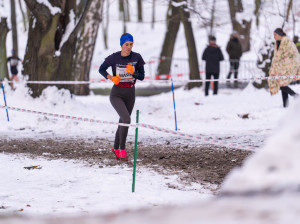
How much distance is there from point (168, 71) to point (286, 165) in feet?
73.2

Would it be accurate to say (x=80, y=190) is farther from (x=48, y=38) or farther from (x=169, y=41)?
(x=169, y=41)

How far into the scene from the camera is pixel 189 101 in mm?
15164

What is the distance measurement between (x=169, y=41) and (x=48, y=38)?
10136 millimetres

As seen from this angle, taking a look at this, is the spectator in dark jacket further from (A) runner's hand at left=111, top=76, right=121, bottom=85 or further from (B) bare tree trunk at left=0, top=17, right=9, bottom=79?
(A) runner's hand at left=111, top=76, right=121, bottom=85

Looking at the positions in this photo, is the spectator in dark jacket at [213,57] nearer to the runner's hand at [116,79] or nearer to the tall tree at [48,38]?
the tall tree at [48,38]

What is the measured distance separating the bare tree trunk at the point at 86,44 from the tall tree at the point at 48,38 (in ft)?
11.9

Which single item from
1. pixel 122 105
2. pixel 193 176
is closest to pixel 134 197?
pixel 193 176

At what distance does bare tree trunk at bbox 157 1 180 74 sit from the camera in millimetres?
20266

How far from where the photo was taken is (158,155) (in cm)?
796

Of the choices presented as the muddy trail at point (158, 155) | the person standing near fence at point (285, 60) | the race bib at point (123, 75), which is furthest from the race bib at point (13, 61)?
the race bib at point (123, 75)

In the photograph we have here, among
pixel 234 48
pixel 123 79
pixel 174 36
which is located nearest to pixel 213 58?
pixel 234 48

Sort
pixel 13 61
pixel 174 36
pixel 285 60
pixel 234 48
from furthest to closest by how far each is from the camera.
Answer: pixel 174 36 < pixel 13 61 < pixel 234 48 < pixel 285 60

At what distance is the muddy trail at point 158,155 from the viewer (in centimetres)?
661

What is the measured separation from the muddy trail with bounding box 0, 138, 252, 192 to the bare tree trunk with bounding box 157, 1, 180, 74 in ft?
36.3
